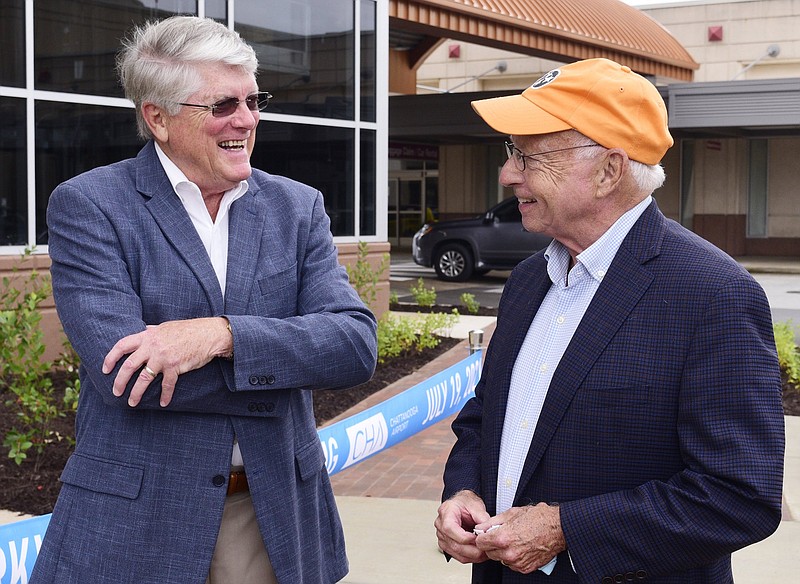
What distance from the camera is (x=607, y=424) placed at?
85.1 inches

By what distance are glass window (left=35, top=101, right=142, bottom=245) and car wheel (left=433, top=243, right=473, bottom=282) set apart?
12867mm

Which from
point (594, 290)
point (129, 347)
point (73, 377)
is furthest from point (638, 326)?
point (73, 377)

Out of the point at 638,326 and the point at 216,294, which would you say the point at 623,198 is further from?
the point at 216,294

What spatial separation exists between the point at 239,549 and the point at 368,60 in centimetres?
1032

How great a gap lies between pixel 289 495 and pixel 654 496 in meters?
0.85

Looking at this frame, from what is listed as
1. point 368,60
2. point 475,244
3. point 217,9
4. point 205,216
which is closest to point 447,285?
point 475,244

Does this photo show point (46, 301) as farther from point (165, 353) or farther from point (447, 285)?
point (447, 285)

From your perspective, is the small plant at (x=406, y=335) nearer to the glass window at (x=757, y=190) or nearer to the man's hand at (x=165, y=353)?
the man's hand at (x=165, y=353)

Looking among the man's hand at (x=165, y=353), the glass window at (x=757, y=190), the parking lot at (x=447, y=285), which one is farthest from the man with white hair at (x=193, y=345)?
the glass window at (x=757, y=190)

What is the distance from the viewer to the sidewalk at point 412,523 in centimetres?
479

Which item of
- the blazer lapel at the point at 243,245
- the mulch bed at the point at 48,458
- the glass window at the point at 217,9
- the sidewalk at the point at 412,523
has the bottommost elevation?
the sidewalk at the point at 412,523

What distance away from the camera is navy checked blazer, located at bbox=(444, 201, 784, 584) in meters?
2.03

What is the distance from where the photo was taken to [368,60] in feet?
40.1

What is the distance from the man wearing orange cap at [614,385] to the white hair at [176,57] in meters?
0.63
